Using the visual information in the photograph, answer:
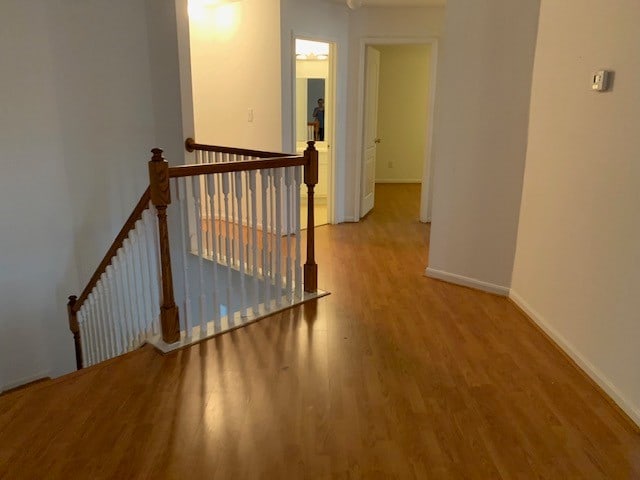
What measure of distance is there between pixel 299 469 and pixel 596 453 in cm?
118

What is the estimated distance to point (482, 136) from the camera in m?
3.47

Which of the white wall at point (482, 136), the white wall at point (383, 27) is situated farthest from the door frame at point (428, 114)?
the white wall at point (482, 136)

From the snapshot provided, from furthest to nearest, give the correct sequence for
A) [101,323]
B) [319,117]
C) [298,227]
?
[319,117]
[101,323]
[298,227]

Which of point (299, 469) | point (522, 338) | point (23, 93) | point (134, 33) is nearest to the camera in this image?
point (299, 469)

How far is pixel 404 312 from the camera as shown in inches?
129

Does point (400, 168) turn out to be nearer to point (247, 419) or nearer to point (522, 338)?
point (522, 338)

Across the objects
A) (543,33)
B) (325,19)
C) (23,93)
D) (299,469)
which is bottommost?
(299,469)

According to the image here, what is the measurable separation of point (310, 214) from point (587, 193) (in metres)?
1.63

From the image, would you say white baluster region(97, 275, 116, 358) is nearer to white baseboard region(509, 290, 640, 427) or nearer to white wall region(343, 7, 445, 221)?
white baseboard region(509, 290, 640, 427)

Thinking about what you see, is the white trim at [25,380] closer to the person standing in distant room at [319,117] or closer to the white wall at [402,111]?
the person standing in distant room at [319,117]

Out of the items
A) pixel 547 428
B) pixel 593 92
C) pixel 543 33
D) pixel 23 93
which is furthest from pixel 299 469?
pixel 23 93

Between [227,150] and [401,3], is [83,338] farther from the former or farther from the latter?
[401,3]

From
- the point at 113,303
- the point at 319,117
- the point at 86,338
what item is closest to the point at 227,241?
the point at 113,303

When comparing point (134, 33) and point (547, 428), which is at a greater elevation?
point (134, 33)
